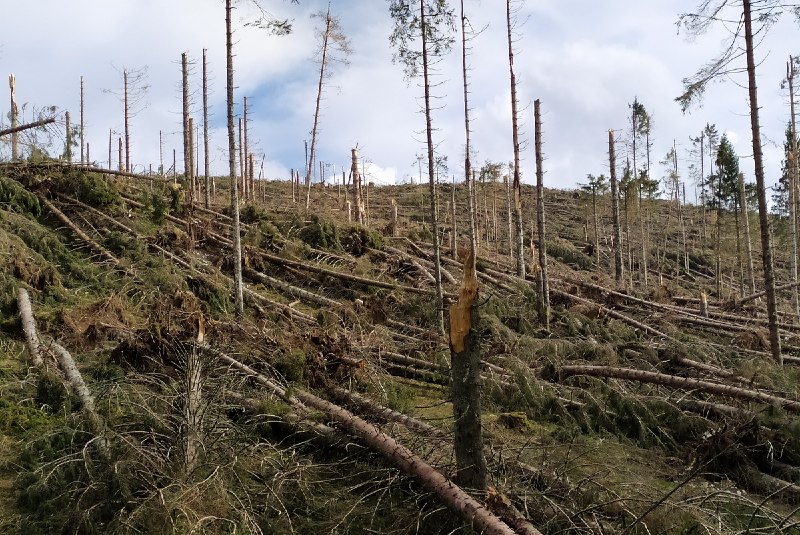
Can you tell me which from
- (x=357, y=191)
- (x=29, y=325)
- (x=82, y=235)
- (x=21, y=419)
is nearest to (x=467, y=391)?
(x=21, y=419)

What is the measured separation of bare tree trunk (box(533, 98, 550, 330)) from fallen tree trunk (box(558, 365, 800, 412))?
416 centimetres

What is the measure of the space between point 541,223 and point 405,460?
32.7 ft

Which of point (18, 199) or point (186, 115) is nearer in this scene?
point (18, 199)

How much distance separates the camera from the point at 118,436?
4.32 meters

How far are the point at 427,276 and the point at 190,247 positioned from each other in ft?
19.4

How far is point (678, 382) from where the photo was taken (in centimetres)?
725

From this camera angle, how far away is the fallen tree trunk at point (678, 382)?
645 centimetres

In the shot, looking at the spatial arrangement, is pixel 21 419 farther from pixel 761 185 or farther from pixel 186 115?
pixel 186 115

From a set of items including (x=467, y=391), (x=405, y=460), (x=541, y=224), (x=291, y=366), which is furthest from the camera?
(x=541, y=224)

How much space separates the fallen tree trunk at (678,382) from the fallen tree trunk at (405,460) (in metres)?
4.33

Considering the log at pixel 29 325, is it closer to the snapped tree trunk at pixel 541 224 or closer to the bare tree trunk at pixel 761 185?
the snapped tree trunk at pixel 541 224

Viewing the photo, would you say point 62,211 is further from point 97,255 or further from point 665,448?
point 665,448

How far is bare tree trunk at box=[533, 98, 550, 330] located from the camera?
1302cm

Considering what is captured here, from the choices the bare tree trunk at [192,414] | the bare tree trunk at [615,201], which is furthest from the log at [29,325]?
the bare tree trunk at [615,201]
